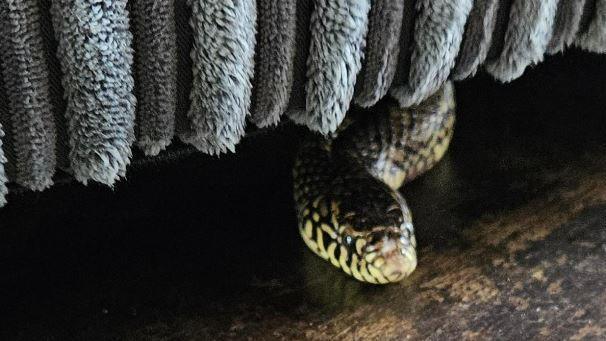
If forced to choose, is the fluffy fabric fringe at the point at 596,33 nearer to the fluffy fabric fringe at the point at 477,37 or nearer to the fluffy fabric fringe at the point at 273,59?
the fluffy fabric fringe at the point at 477,37

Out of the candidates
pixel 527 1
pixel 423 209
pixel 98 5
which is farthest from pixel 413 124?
pixel 98 5

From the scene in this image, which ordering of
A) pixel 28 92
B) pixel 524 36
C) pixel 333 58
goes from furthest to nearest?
pixel 524 36 < pixel 333 58 < pixel 28 92

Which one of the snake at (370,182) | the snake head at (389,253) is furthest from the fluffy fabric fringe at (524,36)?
the snake head at (389,253)

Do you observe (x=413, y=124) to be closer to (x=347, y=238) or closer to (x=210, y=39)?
(x=347, y=238)

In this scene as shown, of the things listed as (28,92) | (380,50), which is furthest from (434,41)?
(28,92)

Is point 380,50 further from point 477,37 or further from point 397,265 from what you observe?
point 397,265
